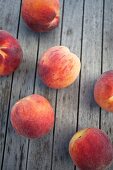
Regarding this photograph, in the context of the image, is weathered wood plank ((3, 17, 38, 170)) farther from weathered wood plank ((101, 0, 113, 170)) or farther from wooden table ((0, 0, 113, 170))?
weathered wood plank ((101, 0, 113, 170))

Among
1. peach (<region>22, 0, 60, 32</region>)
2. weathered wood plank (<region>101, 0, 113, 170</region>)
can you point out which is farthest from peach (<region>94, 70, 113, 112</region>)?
peach (<region>22, 0, 60, 32</region>)

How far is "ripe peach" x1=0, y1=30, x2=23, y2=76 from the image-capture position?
1.22 m

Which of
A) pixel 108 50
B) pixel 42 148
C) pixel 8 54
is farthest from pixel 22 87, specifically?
pixel 108 50

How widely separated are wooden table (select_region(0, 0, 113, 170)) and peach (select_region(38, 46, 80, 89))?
0.07 meters

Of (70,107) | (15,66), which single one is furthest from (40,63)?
(70,107)

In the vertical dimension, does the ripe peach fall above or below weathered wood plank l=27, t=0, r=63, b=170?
above

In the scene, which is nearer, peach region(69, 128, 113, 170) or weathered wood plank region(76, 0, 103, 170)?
peach region(69, 128, 113, 170)

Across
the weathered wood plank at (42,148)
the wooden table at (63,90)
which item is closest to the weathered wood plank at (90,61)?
the wooden table at (63,90)

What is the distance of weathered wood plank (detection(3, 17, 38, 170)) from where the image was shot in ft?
3.98

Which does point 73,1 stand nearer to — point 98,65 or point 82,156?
point 98,65

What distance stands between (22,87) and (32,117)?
0.21 metres

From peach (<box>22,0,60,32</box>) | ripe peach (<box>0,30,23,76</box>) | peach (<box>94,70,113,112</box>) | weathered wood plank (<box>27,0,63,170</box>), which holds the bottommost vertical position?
weathered wood plank (<box>27,0,63,170</box>)

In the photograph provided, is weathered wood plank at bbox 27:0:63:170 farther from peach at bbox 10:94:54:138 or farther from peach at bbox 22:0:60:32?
peach at bbox 22:0:60:32

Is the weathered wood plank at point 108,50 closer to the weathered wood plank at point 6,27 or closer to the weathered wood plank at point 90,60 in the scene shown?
the weathered wood plank at point 90,60
